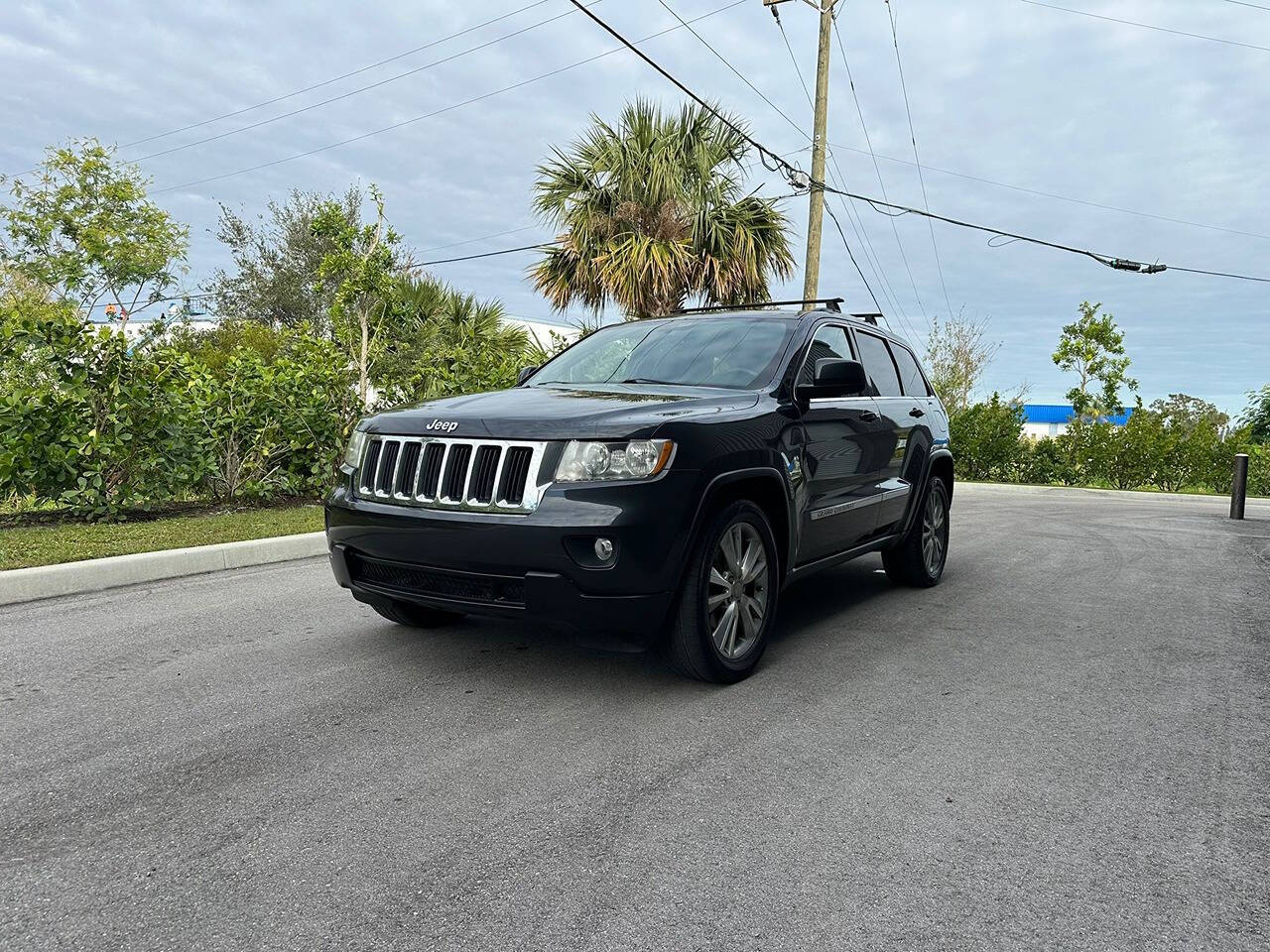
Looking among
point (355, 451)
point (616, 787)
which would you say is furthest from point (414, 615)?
point (616, 787)

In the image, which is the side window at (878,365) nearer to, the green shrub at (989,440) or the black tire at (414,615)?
the black tire at (414,615)

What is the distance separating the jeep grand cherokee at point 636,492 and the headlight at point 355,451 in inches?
0.4

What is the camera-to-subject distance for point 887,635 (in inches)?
221

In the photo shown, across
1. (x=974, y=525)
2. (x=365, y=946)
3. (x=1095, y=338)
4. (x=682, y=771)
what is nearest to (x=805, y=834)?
(x=682, y=771)

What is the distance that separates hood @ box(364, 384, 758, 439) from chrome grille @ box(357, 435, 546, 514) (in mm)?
48

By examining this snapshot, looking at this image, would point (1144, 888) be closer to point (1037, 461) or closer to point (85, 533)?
point (85, 533)

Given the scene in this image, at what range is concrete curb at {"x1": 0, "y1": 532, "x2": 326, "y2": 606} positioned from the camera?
6.19 metres

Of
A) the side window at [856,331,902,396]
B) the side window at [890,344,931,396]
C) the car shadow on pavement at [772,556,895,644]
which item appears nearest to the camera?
the car shadow on pavement at [772,556,895,644]

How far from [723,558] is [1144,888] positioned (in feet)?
6.94

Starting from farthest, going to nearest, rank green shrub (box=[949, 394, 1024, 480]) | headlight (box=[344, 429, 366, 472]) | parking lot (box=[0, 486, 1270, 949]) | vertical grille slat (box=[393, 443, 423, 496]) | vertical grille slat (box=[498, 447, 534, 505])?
green shrub (box=[949, 394, 1024, 480]), headlight (box=[344, 429, 366, 472]), vertical grille slat (box=[393, 443, 423, 496]), vertical grille slat (box=[498, 447, 534, 505]), parking lot (box=[0, 486, 1270, 949])

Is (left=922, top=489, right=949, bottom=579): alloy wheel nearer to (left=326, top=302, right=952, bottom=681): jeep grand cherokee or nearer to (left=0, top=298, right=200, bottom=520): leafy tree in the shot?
(left=326, top=302, right=952, bottom=681): jeep grand cherokee

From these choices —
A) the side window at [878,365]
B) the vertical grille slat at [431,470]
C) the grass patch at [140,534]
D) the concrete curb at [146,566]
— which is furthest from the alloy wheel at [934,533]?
the grass patch at [140,534]

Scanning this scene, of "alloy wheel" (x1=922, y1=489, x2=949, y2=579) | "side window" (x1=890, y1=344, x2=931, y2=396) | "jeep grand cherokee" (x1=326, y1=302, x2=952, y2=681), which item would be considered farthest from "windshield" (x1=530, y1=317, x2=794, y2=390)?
"alloy wheel" (x1=922, y1=489, x2=949, y2=579)

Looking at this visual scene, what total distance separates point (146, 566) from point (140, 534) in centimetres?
126
